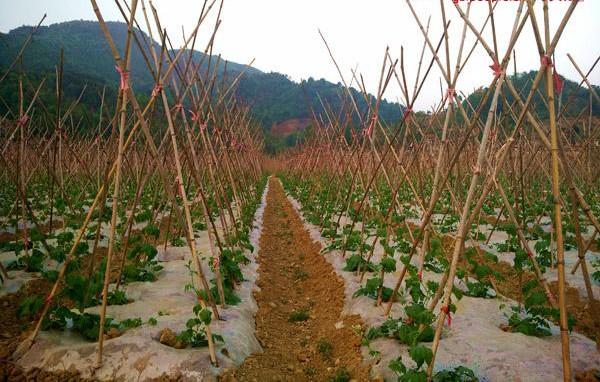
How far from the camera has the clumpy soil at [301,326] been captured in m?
3.60

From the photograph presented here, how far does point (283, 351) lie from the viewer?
4.12 m

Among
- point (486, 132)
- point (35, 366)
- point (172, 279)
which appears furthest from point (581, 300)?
point (35, 366)

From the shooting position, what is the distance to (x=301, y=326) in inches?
193

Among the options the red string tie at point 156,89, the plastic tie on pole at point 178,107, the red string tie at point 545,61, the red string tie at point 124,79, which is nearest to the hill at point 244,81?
the plastic tie on pole at point 178,107

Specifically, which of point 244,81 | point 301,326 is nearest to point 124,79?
point 301,326

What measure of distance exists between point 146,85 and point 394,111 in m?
53.1

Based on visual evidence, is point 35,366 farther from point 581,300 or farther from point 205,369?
point 581,300

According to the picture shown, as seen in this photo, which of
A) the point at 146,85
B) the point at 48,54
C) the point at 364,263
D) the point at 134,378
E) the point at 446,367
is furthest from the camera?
the point at 146,85

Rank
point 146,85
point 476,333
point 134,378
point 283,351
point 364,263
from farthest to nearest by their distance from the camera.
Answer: point 146,85 → point 364,263 → point 283,351 → point 476,333 → point 134,378

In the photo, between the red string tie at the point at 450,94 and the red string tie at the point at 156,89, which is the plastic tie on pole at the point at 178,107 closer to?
the red string tie at the point at 156,89

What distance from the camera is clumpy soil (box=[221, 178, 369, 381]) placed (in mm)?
3603

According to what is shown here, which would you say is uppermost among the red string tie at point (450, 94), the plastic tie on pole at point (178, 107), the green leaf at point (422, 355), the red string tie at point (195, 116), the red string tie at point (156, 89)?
the red string tie at point (450, 94)

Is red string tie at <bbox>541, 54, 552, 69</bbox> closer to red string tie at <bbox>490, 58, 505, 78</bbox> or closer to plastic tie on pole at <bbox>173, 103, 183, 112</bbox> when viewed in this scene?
red string tie at <bbox>490, 58, 505, 78</bbox>

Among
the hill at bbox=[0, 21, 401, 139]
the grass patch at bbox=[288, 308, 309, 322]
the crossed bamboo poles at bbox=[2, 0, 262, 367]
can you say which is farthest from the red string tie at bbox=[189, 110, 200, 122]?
the hill at bbox=[0, 21, 401, 139]
